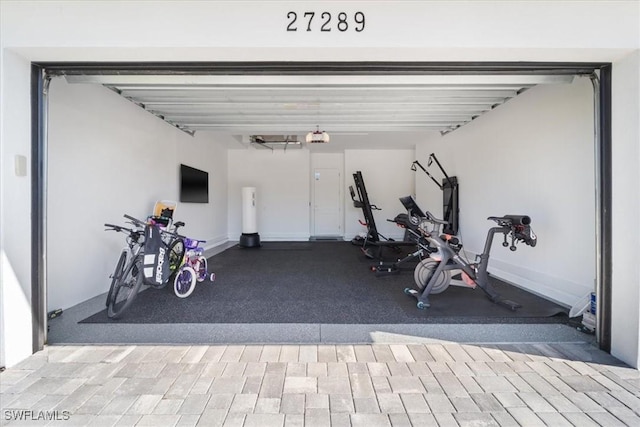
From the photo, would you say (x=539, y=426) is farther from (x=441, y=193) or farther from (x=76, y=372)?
(x=441, y=193)

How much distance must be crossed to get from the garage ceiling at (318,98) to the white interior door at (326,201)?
11.9 feet

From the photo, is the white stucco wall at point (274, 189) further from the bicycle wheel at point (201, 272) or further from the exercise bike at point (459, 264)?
the exercise bike at point (459, 264)

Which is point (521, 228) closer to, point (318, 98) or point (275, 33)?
point (318, 98)

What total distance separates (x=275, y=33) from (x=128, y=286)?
2.80m

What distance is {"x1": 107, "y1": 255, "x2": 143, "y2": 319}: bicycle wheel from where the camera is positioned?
2.81 m

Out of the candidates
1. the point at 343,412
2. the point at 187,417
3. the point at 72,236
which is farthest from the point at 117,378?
the point at 72,236

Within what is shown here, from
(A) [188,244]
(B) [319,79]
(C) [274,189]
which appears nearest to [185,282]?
(A) [188,244]

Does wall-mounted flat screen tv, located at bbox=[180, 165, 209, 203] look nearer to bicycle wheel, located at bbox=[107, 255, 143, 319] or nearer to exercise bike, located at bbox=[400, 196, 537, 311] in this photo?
bicycle wheel, located at bbox=[107, 255, 143, 319]

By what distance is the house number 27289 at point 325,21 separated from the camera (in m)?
2.02

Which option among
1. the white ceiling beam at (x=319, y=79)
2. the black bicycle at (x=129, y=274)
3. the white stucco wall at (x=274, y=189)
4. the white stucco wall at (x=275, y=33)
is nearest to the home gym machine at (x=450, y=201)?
the white ceiling beam at (x=319, y=79)

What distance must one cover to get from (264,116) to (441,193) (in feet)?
13.4

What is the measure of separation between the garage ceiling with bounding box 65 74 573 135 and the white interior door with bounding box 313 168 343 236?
362 cm

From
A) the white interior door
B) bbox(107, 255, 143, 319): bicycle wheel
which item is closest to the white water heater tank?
the white interior door

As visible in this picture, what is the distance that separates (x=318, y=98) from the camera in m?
3.70
